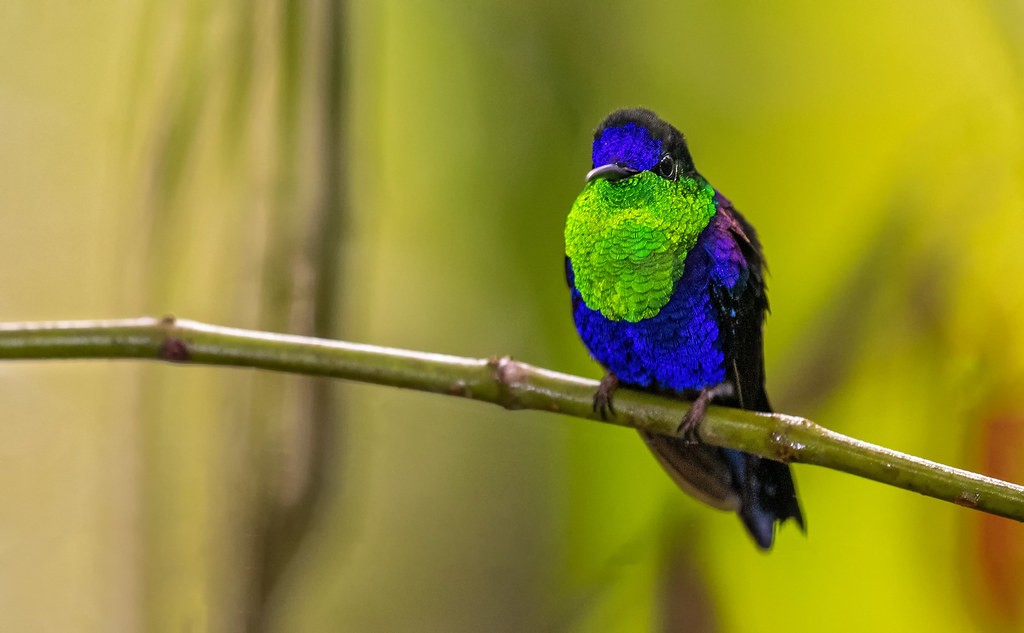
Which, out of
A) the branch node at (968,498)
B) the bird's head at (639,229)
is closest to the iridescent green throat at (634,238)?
the bird's head at (639,229)

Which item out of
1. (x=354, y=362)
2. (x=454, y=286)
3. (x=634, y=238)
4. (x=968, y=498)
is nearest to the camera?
(x=968, y=498)

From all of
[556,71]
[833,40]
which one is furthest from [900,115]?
[556,71]

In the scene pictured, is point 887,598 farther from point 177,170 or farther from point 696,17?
point 177,170

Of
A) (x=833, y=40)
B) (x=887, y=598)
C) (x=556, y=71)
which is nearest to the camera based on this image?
(x=887, y=598)

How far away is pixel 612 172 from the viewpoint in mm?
665

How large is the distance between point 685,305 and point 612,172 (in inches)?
6.9

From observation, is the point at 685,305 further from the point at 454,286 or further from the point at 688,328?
the point at 454,286

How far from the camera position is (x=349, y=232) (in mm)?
1136

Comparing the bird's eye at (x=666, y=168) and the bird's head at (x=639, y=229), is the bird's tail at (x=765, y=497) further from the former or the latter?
the bird's eye at (x=666, y=168)

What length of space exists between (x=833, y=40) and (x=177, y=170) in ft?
3.13

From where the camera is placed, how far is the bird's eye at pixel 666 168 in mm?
693

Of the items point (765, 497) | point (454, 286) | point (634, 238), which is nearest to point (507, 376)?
point (634, 238)

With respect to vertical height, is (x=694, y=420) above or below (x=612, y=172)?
below

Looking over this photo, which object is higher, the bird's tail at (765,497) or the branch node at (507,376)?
the branch node at (507,376)
